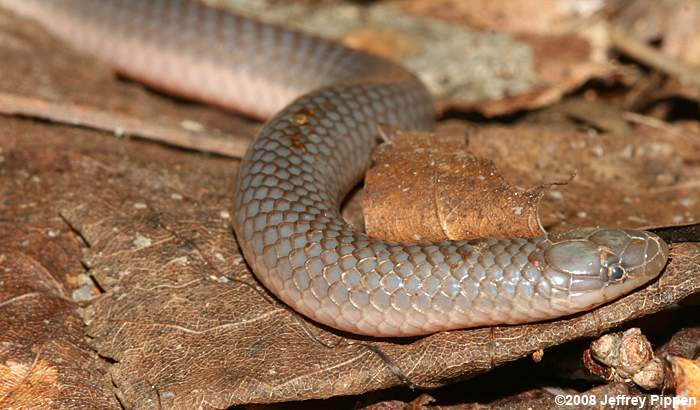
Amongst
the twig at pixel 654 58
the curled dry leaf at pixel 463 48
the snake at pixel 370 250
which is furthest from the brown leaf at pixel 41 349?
the twig at pixel 654 58

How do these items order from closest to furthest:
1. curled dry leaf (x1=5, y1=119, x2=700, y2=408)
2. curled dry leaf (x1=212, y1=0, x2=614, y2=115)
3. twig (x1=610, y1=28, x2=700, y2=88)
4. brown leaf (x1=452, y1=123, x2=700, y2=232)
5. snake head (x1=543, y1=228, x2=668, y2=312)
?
1. curled dry leaf (x1=5, y1=119, x2=700, y2=408)
2. snake head (x1=543, y1=228, x2=668, y2=312)
3. brown leaf (x1=452, y1=123, x2=700, y2=232)
4. twig (x1=610, y1=28, x2=700, y2=88)
5. curled dry leaf (x1=212, y1=0, x2=614, y2=115)

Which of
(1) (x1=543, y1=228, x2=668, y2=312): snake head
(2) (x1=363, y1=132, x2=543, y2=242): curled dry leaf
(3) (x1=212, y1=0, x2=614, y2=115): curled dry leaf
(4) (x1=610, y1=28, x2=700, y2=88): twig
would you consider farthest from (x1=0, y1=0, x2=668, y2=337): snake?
(4) (x1=610, y1=28, x2=700, y2=88): twig

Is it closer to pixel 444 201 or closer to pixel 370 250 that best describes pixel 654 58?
pixel 444 201

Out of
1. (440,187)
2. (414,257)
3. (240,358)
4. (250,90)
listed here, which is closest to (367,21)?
(250,90)

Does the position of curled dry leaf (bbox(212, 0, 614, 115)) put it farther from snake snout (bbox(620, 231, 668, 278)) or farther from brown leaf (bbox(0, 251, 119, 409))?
brown leaf (bbox(0, 251, 119, 409))

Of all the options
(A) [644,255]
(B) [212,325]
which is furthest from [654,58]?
(B) [212,325]

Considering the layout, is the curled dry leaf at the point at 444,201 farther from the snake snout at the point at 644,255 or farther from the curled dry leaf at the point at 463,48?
the curled dry leaf at the point at 463,48

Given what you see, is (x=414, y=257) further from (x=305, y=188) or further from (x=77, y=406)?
(x=77, y=406)
